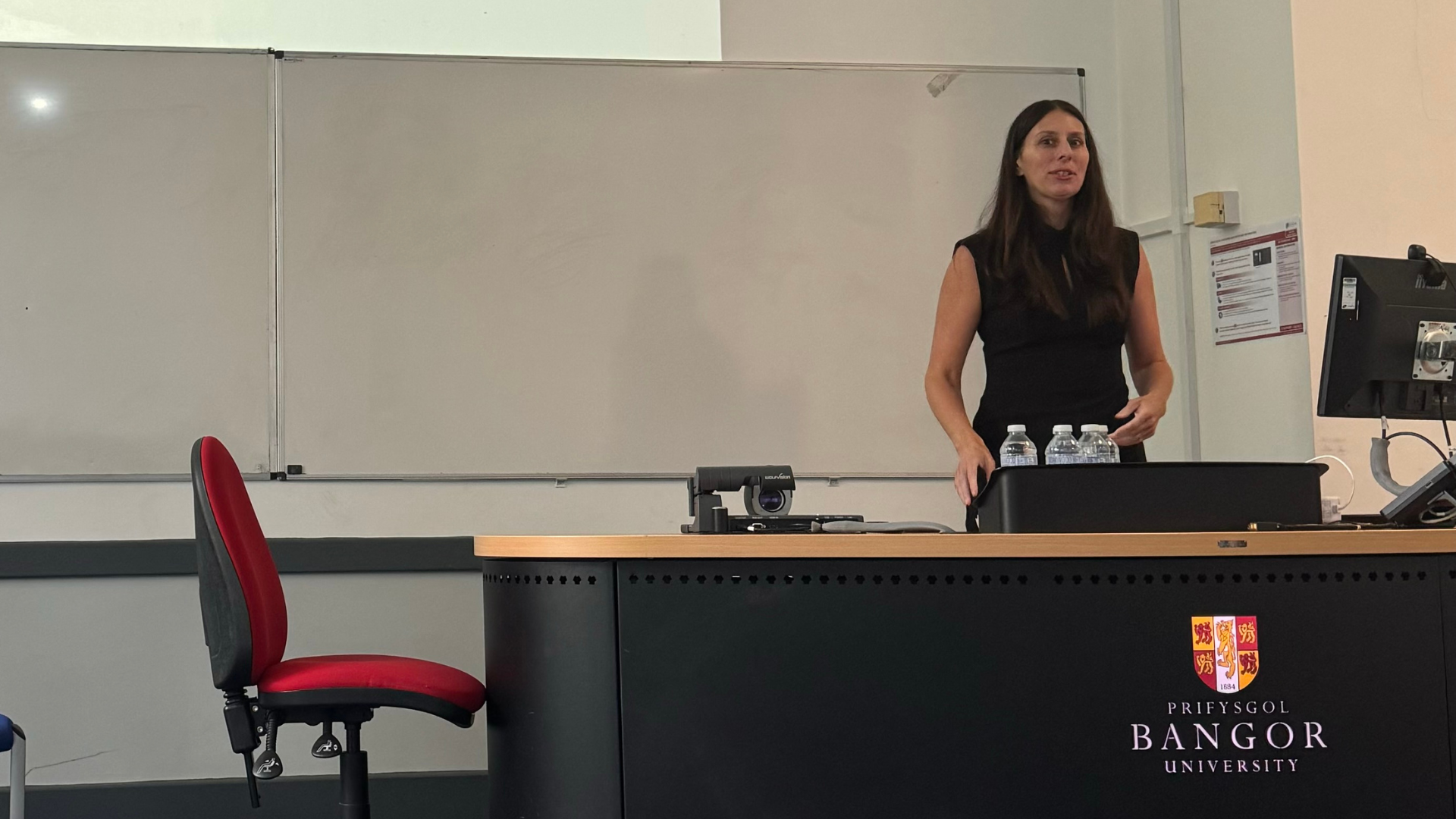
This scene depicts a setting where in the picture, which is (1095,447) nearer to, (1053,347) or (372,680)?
(1053,347)

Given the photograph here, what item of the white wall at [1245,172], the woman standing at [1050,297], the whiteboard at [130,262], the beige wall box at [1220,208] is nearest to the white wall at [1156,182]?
the white wall at [1245,172]

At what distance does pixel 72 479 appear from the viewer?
3104mm

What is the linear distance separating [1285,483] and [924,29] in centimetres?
226

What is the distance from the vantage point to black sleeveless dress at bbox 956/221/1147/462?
2408 mm

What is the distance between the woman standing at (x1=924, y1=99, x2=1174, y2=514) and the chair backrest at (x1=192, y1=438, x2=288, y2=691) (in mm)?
1326

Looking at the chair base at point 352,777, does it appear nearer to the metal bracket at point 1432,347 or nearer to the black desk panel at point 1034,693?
the black desk panel at point 1034,693

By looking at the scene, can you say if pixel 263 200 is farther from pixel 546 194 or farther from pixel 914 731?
pixel 914 731

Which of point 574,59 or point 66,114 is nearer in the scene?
point 66,114

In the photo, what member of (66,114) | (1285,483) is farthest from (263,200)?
(1285,483)

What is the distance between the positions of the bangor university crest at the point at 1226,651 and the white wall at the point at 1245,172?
5.40 ft

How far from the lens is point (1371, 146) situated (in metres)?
3.16

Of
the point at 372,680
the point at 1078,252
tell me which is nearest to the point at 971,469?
the point at 1078,252

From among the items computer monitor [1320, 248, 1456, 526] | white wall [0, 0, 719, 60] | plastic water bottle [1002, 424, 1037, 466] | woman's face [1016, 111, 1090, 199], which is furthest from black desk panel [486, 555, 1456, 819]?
white wall [0, 0, 719, 60]

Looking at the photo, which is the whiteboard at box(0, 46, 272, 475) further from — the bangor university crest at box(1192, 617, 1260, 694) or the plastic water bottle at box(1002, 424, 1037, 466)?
the bangor university crest at box(1192, 617, 1260, 694)
